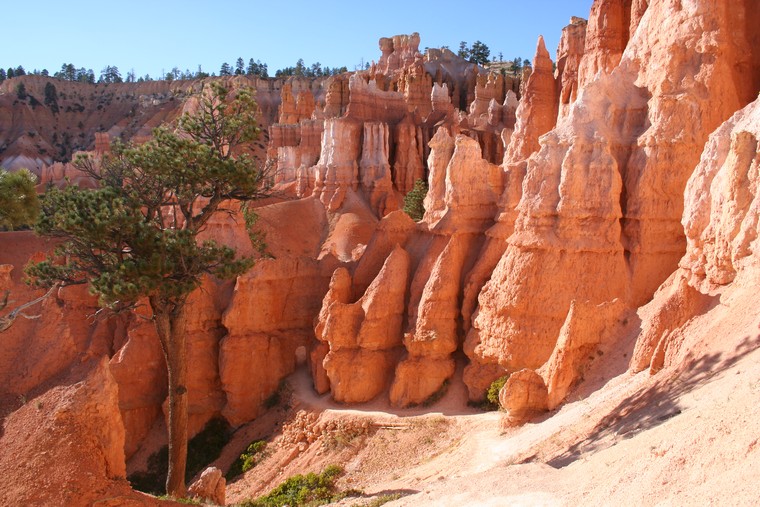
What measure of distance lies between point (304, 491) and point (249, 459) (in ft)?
13.3

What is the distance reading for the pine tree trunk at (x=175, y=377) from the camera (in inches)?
599

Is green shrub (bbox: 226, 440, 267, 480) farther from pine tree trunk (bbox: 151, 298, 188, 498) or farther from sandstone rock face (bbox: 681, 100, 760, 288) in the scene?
sandstone rock face (bbox: 681, 100, 760, 288)

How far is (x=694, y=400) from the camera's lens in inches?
402

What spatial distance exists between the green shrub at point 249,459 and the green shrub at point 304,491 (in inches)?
104

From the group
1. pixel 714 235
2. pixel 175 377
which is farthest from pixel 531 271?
pixel 175 377

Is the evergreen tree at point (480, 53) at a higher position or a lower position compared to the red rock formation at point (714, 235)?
higher

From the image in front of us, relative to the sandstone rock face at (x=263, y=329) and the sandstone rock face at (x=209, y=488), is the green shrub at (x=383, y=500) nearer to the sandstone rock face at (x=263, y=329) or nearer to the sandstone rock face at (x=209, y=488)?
the sandstone rock face at (x=209, y=488)

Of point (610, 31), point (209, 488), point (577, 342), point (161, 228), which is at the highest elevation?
point (610, 31)

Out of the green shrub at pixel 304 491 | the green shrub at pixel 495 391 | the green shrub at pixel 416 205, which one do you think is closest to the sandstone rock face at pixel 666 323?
the green shrub at pixel 495 391

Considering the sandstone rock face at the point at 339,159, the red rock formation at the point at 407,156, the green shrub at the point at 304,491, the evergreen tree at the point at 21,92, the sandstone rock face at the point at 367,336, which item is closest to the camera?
the green shrub at the point at 304,491

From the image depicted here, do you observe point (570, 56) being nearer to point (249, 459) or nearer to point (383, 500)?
point (249, 459)

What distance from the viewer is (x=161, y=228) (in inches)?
622

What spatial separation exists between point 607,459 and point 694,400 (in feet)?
6.11

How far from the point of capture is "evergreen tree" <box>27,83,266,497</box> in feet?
46.2
